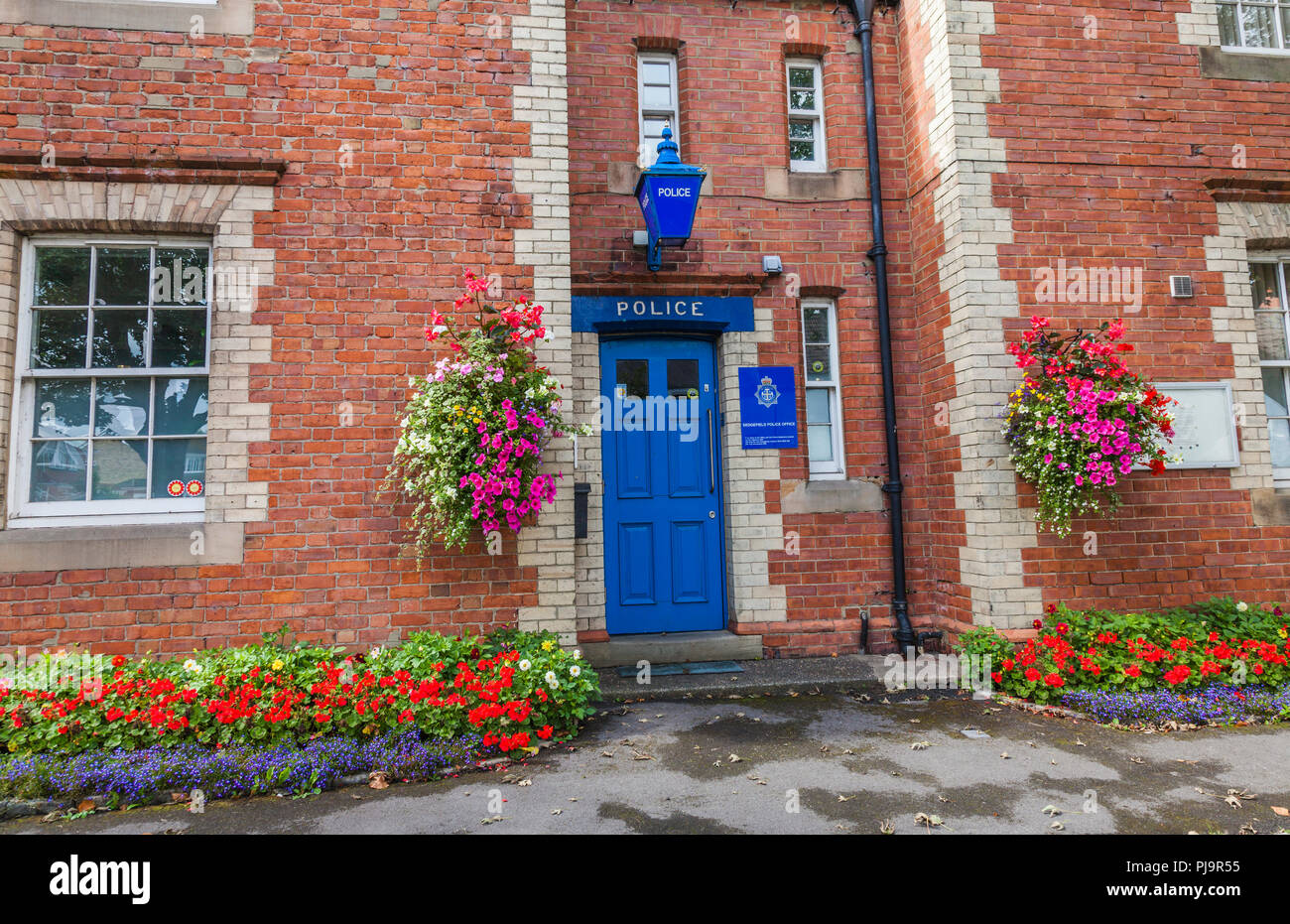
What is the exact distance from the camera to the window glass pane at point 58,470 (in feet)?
16.4

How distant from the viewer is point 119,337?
5.15 metres

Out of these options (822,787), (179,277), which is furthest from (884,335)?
(179,277)

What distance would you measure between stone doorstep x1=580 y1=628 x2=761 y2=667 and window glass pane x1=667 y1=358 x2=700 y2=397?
219 cm

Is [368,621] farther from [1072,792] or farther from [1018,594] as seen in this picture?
[1018,594]

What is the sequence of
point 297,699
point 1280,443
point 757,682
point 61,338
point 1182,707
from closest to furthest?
point 297,699 → point 1182,707 → point 61,338 → point 757,682 → point 1280,443

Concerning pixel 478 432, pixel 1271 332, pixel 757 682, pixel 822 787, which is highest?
pixel 1271 332

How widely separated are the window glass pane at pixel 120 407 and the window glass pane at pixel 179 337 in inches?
9.0

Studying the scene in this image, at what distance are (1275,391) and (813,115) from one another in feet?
15.8

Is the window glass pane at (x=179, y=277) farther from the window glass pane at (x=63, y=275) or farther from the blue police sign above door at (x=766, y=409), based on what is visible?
the blue police sign above door at (x=766, y=409)

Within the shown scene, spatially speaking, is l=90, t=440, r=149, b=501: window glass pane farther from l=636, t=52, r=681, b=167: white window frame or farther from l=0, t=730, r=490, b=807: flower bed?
l=636, t=52, r=681, b=167: white window frame

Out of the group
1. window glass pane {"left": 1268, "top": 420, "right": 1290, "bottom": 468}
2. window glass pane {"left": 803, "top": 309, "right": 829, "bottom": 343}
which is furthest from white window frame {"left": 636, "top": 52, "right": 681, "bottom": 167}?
window glass pane {"left": 1268, "top": 420, "right": 1290, "bottom": 468}

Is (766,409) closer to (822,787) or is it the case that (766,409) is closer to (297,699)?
(822,787)

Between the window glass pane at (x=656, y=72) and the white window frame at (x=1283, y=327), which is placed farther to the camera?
the window glass pane at (x=656, y=72)

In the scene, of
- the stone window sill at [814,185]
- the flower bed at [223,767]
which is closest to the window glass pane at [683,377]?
the stone window sill at [814,185]
